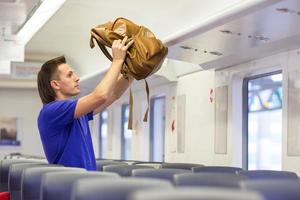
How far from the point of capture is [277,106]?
742 centimetres

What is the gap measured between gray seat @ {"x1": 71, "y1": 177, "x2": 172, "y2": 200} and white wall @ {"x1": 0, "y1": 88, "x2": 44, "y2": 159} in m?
12.7

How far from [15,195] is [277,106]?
3.83 meters

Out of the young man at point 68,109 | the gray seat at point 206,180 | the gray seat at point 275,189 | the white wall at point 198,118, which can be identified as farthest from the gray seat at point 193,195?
the white wall at point 198,118

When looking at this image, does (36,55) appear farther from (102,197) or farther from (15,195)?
(102,197)

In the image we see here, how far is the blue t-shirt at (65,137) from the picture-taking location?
379 cm

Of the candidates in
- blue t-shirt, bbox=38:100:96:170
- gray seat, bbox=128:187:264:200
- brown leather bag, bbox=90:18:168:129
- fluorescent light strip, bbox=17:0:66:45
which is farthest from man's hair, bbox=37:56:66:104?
fluorescent light strip, bbox=17:0:66:45

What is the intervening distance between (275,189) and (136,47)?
1350 mm

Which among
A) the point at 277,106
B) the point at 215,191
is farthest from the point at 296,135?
the point at 215,191

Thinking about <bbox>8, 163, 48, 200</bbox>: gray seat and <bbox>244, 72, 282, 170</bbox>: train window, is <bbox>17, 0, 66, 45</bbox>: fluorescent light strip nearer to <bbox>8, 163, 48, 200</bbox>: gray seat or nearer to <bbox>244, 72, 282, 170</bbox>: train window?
<bbox>244, 72, 282, 170</bbox>: train window

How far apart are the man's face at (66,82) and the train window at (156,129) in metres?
7.02

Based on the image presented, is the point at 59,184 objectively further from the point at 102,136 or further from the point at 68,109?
the point at 102,136

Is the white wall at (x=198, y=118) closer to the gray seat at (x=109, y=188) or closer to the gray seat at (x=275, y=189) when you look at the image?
the gray seat at (x=275, y=189)

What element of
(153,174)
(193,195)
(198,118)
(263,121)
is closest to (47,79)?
(153,174)

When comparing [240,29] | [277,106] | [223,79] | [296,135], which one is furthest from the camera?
[223,79]
